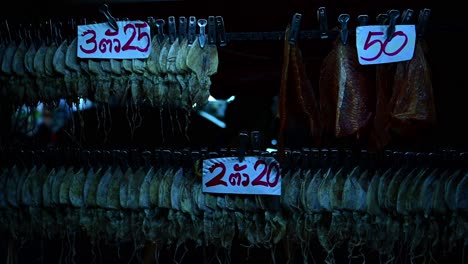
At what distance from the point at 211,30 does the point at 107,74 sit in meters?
0.65

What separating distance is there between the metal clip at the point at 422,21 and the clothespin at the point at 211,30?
100 cm

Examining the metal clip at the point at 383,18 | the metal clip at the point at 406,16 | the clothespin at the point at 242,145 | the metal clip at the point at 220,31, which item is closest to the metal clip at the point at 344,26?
the metal clip at the point at 383,18

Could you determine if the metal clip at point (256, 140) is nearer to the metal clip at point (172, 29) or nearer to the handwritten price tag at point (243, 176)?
the handwritten price tag at point (243, 176)

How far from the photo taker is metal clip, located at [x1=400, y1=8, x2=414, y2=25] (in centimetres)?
277

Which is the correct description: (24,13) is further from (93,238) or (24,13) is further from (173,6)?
(93,238)

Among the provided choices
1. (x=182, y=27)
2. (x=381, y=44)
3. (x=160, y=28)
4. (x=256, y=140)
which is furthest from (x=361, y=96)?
(x=160, y=28)

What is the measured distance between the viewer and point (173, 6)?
3303 mm

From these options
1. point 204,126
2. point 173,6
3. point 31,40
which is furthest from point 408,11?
point 204,126

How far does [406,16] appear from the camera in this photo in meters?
2.79

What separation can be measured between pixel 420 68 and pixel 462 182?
590mm

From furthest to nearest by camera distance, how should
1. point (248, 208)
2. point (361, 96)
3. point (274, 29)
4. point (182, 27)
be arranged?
point (274, 29) < point (248, 208) < point (182, 27) < point (361, 96)

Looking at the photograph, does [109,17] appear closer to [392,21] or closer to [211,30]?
[211,30]

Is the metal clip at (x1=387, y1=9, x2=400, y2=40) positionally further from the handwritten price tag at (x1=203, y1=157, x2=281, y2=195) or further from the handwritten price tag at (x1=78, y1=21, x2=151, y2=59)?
the handwritten price tag at (x1=78, y1=21, x2=151, y2=59)

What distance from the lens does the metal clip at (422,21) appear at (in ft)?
9.06
